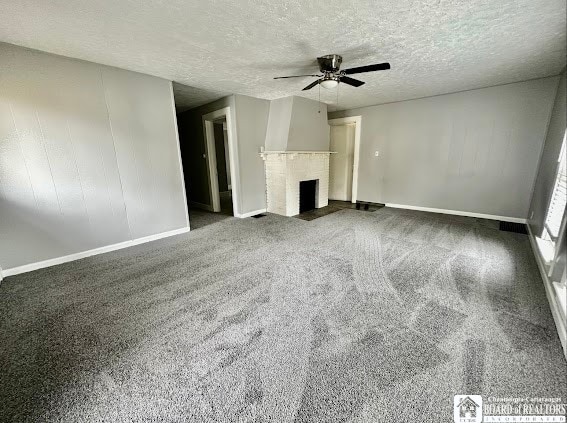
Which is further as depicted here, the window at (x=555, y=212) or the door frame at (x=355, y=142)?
the door frame at (x=355, y=142)

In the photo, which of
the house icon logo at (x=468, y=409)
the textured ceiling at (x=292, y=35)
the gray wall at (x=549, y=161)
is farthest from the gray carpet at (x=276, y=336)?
the textured ceiling at (x=292, y=35)

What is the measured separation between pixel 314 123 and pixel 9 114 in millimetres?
4538

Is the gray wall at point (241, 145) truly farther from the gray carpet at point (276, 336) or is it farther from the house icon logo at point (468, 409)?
the house icon logo at point (468, 409)

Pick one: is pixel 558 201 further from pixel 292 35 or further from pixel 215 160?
pixel 215 160

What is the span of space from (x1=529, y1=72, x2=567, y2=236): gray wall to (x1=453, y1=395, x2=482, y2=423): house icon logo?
2.86 meters

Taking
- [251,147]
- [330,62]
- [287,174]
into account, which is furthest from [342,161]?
[330,62]

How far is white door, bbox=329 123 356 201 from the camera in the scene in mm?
5957

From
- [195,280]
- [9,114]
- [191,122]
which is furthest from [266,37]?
[191,122]

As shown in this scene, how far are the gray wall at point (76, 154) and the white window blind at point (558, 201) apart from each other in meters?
4.85

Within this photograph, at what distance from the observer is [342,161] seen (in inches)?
241

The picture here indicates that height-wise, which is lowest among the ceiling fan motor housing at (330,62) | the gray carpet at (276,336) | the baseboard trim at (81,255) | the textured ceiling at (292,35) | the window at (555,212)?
the gray carpet at (276,336)

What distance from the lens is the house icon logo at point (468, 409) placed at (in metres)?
1.04

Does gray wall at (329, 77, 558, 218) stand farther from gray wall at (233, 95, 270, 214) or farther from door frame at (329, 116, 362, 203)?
gray wall at (233, 95, 270, 214)

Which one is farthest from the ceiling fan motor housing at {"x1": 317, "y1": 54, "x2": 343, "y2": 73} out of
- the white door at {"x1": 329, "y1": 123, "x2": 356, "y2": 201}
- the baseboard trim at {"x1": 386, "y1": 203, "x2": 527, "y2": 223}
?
the baseboard trim at {"x1": 386, "y1": 203, "x2": 527, "y2": 223}
